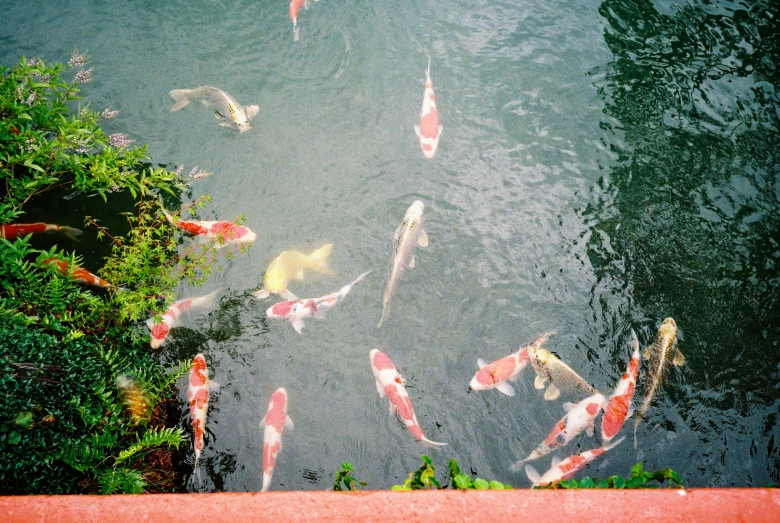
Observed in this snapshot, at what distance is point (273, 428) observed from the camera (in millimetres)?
4324

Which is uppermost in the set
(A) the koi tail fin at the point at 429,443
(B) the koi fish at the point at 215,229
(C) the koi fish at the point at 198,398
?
(B) the koi fish at the point at 215,229

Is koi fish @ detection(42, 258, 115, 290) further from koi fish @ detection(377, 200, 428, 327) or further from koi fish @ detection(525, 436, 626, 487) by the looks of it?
koi fish @ detection(525, 436, 626, 487)

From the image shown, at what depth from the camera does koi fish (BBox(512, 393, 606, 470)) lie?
14.4 feet

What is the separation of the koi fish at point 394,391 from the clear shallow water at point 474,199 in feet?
0.43

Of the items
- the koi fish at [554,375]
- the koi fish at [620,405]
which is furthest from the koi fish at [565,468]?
the koi fish at [554,375]

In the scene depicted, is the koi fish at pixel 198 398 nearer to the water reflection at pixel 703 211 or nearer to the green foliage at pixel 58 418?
the green foliage at pixel 58 418

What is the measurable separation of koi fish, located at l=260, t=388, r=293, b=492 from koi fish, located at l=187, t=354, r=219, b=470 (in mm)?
535

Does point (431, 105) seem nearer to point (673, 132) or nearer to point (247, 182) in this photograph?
point (247, 182)

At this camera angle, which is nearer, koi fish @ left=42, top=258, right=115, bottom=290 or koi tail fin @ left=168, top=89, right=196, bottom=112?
koi fish @ left=42, top=258, right=115, bottom=290

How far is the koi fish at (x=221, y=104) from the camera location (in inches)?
236

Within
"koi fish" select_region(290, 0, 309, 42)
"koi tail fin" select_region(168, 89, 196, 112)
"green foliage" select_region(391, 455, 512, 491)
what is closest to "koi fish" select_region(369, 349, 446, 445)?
"green foliage" select_region(391, 455, 512, 491)

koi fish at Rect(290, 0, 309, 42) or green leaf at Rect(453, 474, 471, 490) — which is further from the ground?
koi fish at Rect(290, 0, 309, 42)

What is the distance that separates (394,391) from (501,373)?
3.42 ft

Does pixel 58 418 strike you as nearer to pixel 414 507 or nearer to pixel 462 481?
pixel 414 507
